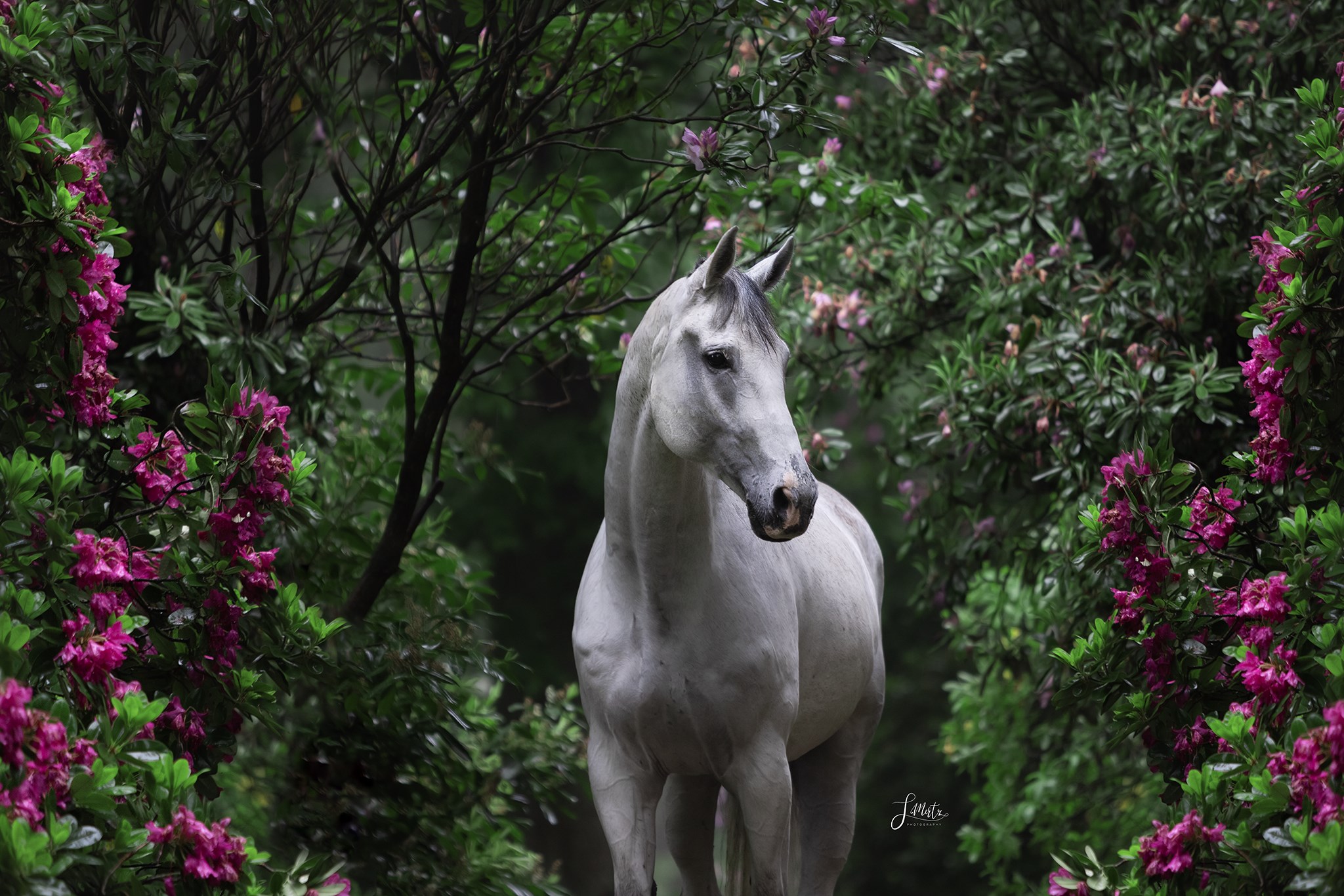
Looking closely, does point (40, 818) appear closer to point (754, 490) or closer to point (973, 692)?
point (754, 490)

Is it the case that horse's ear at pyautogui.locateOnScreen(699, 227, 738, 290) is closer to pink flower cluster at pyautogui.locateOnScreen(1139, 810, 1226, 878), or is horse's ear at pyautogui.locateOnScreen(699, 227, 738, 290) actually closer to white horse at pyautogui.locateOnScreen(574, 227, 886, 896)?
white horse at pyautogui.locateOnScreen(574, 227, 886, 896)

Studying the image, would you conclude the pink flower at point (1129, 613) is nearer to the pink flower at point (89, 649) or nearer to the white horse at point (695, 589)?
the white horse at point (695, 589)

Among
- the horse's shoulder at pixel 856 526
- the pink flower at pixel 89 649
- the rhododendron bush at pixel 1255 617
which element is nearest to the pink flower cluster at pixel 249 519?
the pink flower at pixel 89 649

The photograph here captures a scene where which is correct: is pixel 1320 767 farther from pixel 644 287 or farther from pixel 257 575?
pixel 644 287

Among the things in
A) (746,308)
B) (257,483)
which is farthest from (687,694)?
(257,483)

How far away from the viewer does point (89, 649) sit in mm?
2988

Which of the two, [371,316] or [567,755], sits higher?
[371,316]

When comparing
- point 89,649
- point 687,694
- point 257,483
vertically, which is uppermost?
point 257,483

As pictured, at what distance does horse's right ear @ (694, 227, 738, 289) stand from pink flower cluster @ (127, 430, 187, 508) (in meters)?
1.46

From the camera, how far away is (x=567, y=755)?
244 inches

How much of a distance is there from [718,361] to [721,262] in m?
0.23

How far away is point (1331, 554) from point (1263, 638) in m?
0.27

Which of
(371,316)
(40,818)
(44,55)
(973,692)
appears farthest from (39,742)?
(973,692)

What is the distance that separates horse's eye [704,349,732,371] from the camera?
315cm
